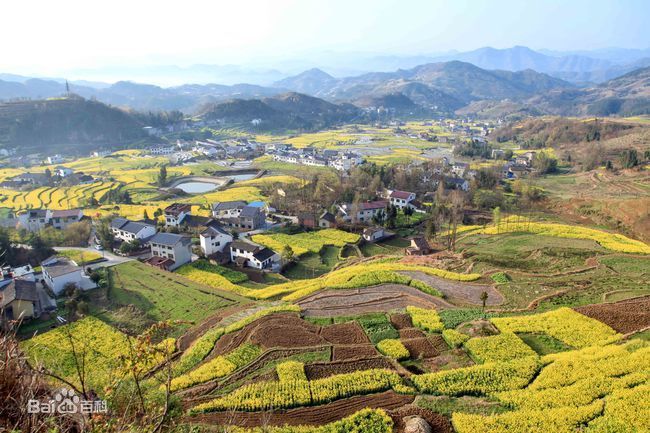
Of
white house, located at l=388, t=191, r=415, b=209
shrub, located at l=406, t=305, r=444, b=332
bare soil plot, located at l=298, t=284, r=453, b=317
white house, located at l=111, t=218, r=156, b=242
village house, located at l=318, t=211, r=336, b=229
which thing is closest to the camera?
shrub, located at l=406, t=305, r=444, b=332

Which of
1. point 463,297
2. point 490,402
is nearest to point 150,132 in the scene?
point 463,297

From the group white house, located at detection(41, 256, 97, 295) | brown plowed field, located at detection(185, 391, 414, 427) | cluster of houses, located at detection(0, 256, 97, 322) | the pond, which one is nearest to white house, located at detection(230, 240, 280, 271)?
white house, located at detection(41, 256, 97, 295)

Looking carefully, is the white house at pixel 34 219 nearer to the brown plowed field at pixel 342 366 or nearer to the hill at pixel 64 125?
the brown plowed field at pixel 342 366

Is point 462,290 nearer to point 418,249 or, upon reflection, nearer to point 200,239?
point 418,249

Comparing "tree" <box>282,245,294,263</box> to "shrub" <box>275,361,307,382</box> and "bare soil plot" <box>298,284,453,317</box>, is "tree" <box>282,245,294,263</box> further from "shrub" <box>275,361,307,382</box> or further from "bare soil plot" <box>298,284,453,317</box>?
"shrub" <box>275,361,307,382</box>

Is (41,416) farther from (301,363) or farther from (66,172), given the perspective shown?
(66,172)

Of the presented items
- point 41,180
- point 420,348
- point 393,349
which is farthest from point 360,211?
point 41,180
